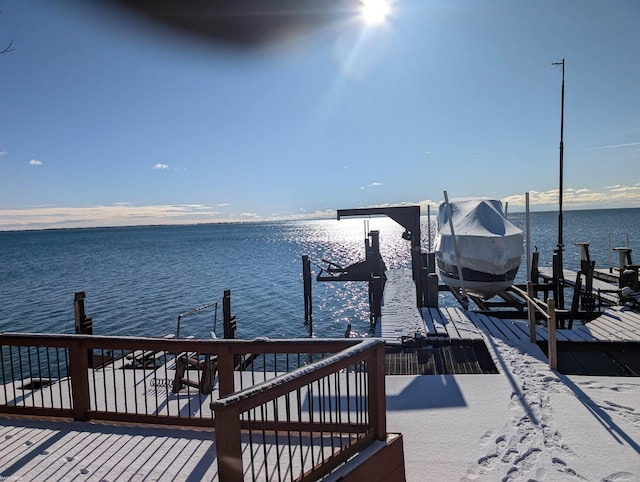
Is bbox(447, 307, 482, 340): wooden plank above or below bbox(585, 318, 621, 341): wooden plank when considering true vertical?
above

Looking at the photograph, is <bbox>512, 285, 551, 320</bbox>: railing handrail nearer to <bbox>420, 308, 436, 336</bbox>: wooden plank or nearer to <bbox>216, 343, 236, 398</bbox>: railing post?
<bbox>420, 308, 436, 336</bbox>: wooden plank

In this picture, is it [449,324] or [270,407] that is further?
[449,324]

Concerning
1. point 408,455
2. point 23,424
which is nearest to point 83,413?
point 23,424

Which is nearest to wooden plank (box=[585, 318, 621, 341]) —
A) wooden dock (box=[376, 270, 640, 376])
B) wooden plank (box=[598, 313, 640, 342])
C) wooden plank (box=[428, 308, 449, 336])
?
wooden dock (box=[376, 270, 640, 376])

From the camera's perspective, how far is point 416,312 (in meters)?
12.2

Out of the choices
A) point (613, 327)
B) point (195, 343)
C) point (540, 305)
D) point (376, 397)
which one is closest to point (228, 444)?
point (376, 397)

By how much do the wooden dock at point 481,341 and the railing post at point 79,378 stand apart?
5582mm

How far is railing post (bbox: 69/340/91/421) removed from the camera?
4.59 meters

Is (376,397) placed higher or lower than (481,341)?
higher

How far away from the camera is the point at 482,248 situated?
42.7 feet

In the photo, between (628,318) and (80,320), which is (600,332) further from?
(80,320)

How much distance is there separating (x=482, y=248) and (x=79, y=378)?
39.7ft

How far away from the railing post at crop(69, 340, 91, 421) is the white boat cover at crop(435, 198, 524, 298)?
12.0 m

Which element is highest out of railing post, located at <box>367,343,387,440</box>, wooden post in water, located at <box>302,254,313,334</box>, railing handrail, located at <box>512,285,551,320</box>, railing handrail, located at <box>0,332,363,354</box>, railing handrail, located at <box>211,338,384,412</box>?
railing handrail, located at <box>211,338,384,412</box>
